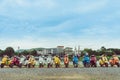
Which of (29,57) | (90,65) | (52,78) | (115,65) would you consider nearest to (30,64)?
(29,57)

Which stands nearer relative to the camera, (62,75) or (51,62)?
(62,75)

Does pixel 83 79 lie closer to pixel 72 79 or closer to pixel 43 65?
pixel 72 79

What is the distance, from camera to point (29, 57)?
3581cm

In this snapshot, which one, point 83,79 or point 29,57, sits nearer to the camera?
point 83,79

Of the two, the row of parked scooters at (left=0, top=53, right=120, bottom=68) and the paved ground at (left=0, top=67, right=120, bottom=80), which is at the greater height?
the row of parked scooters at (left=0, top=53, right=120, bottom=68)

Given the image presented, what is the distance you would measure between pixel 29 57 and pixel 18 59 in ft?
3.20

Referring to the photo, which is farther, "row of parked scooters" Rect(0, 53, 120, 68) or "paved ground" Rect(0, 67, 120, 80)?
"row of parked scooters" Rect(0, 53, 120, 68)

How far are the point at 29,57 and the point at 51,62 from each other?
1.98 metres

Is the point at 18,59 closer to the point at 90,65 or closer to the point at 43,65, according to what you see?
the point at 43,65

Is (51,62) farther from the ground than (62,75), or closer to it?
farther from the ground

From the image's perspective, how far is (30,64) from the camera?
34906mm

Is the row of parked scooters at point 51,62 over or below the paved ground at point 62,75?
over

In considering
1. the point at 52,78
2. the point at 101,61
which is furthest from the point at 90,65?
the point at 52,78

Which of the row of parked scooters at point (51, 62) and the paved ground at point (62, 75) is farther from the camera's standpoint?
the row of parked scooters at point (51, 62)
